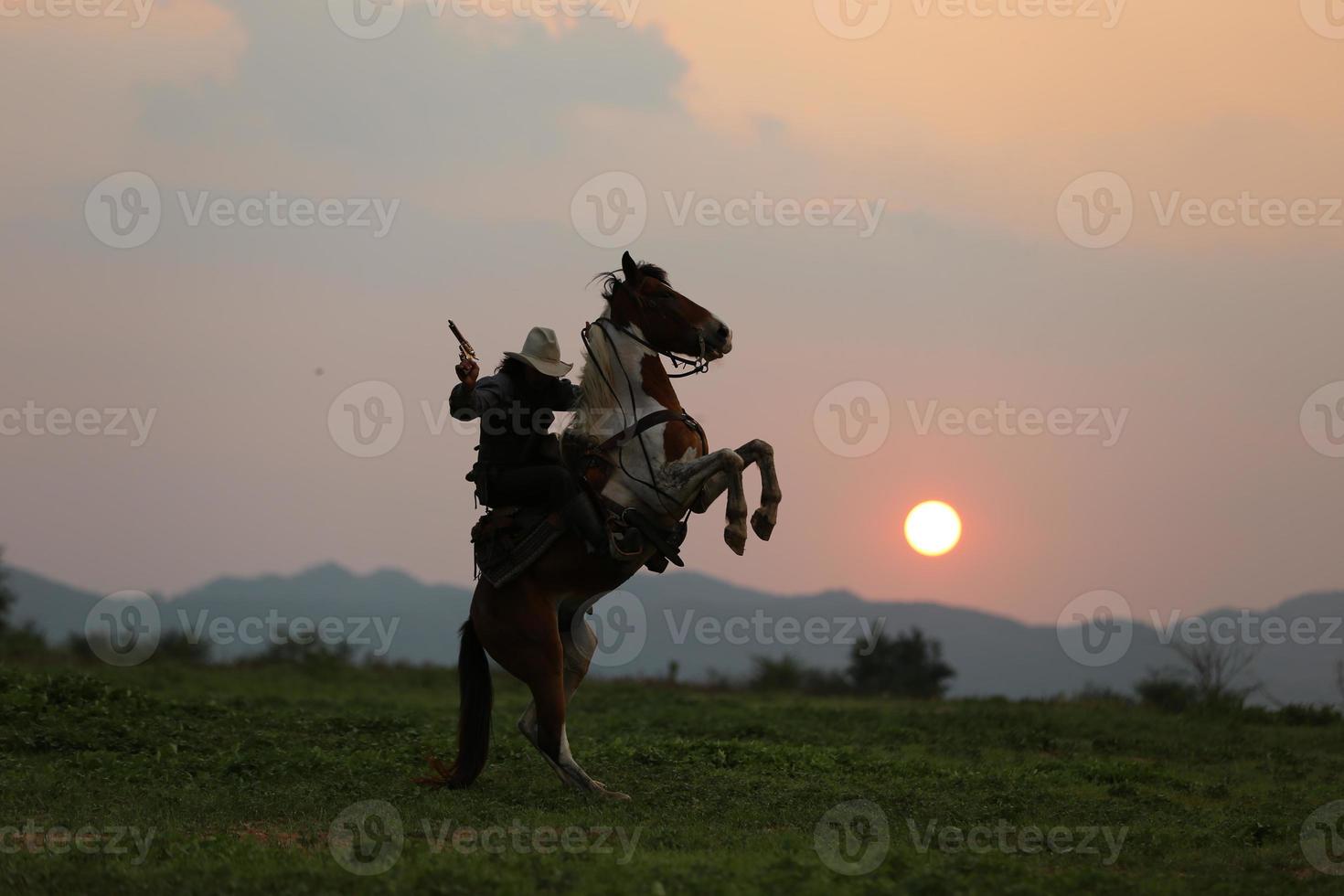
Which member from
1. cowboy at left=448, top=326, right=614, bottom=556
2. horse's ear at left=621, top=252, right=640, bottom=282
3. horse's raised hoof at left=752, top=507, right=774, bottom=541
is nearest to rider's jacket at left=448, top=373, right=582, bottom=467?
cowboy at left=448, top=326, right=614, bottom=556

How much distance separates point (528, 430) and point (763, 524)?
6.44 feet

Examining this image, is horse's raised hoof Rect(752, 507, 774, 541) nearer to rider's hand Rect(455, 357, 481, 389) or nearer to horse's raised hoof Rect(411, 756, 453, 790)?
rider's hand Rect(455, 357, 481, 389)

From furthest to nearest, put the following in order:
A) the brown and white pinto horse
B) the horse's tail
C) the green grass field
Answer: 1. the horse's tail
2. the brown and white pinto horse
3. the green grass field

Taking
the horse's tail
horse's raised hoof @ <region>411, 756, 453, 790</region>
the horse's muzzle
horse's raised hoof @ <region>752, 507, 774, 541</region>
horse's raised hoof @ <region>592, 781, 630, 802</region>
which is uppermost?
the horse's muzzle

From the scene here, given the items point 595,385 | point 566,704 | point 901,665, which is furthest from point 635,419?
point 901,665

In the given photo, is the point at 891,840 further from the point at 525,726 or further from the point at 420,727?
the point at 420,727

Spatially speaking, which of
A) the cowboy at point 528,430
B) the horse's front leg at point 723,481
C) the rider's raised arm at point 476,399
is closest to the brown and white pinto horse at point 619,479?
the horse's front leg at point 723,481

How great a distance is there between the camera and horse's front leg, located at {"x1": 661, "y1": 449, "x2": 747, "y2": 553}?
34.4 ft

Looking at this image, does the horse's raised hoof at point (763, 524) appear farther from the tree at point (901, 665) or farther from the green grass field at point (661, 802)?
the tree at point (901, 665)

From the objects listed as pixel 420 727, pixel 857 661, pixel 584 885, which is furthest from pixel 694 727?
pixel 857 661

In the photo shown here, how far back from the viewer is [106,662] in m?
29.1

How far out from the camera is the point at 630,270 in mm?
11172

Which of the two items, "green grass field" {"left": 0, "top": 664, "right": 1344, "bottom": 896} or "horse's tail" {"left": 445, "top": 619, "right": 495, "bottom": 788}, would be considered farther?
"horse's tail" {"left": 445, "top": 619, "right": 495, "bottom": 788}

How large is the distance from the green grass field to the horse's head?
355cm
